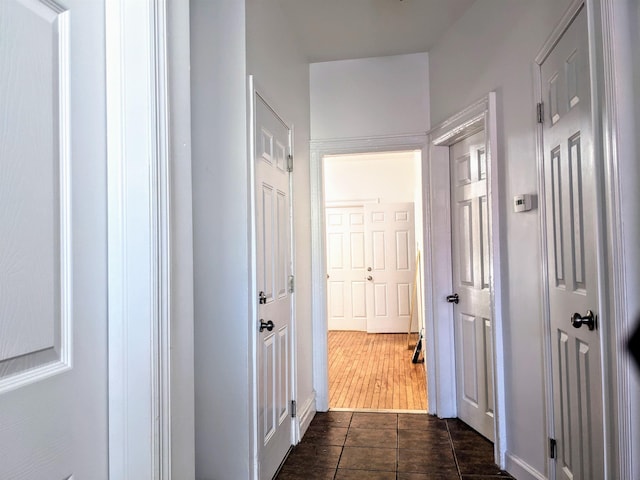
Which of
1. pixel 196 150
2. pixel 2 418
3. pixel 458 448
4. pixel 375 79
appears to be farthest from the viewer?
pixel 375 79

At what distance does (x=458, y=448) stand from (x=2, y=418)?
8.56ft

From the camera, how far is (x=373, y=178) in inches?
259

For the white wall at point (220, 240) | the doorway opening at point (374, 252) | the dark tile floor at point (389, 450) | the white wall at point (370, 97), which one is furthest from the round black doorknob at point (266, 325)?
the doorway opening at point (374, 252)

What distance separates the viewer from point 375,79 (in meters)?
3.33

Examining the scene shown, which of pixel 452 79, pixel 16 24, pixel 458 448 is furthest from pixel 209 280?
pixel 452 79

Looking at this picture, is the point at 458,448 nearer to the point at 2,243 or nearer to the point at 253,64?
the point at 253,64

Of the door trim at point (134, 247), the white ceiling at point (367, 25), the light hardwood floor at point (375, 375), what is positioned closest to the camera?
the door trim at point (134, 247)

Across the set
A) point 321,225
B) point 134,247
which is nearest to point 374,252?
point 321,225

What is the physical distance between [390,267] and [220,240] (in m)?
4.62

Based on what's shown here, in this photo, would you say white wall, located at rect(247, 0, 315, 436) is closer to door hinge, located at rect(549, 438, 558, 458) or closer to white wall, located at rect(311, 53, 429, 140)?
white wall, located at rect(311, 53, 429, 140)

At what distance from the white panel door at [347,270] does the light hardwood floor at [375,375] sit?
53 cm

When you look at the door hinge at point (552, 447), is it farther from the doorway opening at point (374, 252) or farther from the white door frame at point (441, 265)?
the doorway opening at point (374, 252)

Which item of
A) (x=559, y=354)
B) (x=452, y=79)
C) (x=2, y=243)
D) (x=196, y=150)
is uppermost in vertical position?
(x=452, y=79)

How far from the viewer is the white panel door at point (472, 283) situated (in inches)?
106
